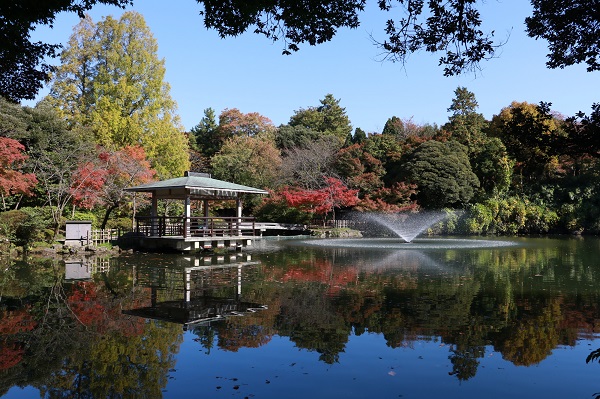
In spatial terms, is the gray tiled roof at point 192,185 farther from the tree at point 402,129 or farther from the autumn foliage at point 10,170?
the tree at point 402,129

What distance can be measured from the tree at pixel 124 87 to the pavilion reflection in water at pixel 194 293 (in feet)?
49.2

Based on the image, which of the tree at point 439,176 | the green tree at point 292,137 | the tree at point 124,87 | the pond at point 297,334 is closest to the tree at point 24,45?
the pond at point 297,334

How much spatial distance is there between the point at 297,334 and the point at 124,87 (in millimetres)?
23652

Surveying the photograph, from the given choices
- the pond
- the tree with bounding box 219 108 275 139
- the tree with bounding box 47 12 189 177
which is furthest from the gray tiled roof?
the tree with bounding box 219 108 275 139

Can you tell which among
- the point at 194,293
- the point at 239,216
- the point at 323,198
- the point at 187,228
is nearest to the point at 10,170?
the point at 187,228

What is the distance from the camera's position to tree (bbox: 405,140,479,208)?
30812 mm

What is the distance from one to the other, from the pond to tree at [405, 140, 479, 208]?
19.4 metres

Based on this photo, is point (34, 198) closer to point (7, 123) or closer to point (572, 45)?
point (7, 123)

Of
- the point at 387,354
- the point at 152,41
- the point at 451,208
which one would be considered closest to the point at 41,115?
the point at 152,41

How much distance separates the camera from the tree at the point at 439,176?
30.8 metres

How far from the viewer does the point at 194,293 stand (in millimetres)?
8977

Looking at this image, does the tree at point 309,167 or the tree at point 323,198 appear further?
the tree at point 309,167

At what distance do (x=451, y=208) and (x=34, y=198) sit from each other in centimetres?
2464

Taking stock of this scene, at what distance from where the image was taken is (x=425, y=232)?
31.2 m
